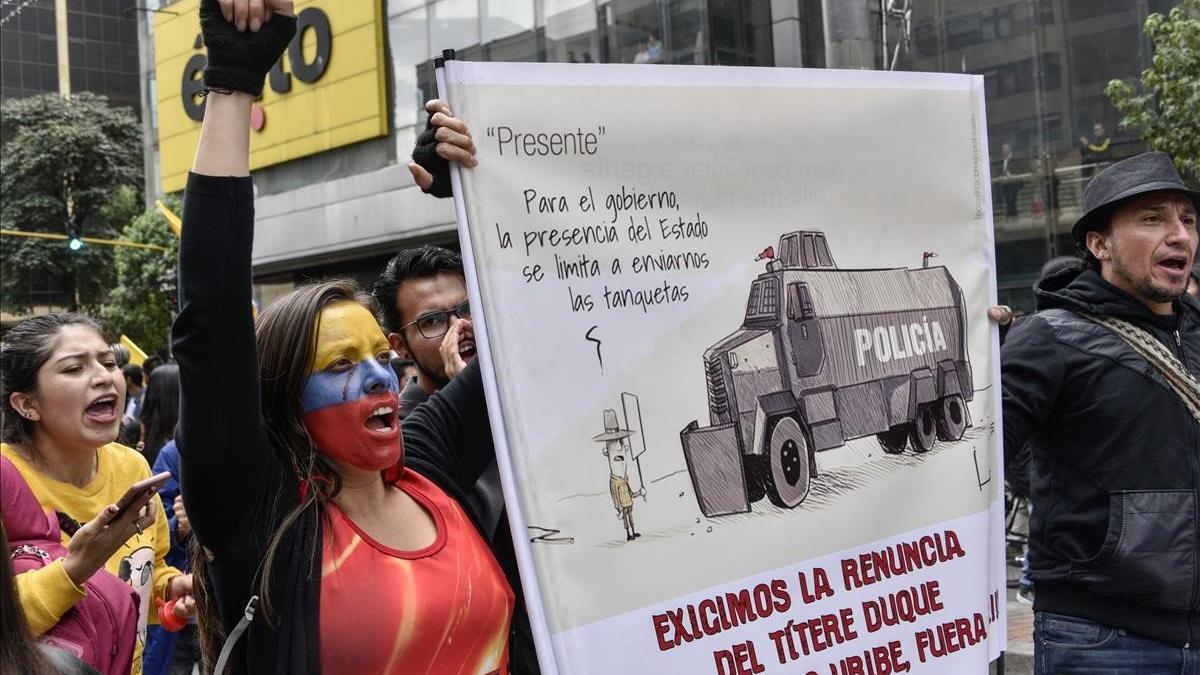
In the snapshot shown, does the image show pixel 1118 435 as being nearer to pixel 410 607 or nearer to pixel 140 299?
pixel 410 607

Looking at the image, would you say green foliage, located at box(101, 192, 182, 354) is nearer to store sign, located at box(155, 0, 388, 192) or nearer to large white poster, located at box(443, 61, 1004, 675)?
store sign, located at box(155, 0, 388, 192)

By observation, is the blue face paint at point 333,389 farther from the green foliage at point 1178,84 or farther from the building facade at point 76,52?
the building facade at point 76,52

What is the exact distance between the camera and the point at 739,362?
241 cm

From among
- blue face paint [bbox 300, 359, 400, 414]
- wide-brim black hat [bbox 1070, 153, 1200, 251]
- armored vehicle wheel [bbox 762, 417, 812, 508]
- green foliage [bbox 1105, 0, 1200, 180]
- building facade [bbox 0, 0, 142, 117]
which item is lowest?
armored vehicle wheel [bbox 762, 417, 812, 508]

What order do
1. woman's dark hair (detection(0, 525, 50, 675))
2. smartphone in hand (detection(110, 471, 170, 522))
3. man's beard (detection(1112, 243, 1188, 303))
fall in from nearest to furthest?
1. woman's dark hair (detection(0, 525, 50, 675))
2. smartphone in hand (detection(110, 471, 170, 522))
3. man's beard (detection(1112, 243, 1188, 303))

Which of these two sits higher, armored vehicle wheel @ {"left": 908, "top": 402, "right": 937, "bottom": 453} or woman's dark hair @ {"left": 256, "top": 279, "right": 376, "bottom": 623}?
woman's dark hair @ {"left": 256, "top": 279, "right": 376, "bottom": 623}

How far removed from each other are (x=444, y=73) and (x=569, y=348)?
0.54 metres

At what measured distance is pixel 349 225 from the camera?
2128 centimetres

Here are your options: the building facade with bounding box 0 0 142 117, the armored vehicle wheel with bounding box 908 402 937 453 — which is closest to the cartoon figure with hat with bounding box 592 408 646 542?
the armored vehicle wheel with bounding box 908 402 937 453

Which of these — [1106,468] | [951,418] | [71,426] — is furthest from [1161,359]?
[71,426]

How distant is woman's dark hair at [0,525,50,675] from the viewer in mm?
1644

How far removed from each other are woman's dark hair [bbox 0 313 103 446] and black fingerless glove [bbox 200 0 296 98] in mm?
1743

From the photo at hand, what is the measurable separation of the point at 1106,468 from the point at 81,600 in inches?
96.1

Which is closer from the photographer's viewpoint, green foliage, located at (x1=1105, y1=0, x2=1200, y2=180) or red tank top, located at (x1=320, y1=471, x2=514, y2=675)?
→ red tank top, located at (x1=320, y1=471, x2=514, y2=675)
